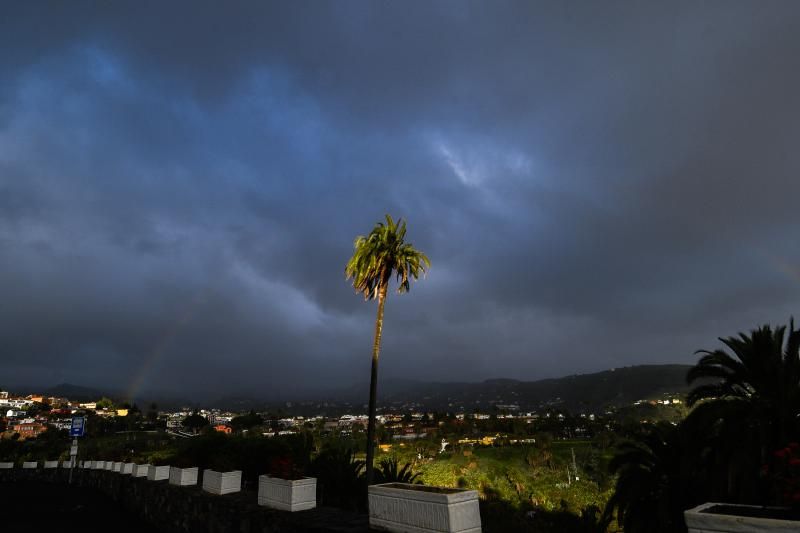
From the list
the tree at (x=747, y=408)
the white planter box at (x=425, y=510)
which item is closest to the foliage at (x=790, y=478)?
the white planter box at (x=425, y=510)

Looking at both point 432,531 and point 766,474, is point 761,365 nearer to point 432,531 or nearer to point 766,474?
point 766,474

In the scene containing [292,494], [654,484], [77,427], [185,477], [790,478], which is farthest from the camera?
[77,427]

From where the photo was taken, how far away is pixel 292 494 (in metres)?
11.4

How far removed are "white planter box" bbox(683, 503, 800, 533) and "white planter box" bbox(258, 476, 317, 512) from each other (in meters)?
8.53

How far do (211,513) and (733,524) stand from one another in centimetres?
1303

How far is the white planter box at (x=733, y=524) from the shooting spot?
15.5 feet

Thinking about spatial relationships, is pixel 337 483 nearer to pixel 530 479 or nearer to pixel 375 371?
pixel 375 371

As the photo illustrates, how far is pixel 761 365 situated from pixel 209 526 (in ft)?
55.0

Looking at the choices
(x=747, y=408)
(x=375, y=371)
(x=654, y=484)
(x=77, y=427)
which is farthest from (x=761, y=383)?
(x=77, y=427)

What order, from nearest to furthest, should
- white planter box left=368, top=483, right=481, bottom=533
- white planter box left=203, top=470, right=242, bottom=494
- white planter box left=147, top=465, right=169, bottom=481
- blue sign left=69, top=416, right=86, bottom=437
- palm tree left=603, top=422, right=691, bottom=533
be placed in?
1. white planter box left=368, top=483, right=481, bottom=533
2. white planter box left=203, top=470, right=242, bottom=494
3. palm tree left=603, top=422, right=691, bottom=533
4. white planter box left=147, top=465, right=169, bottom=481
5. blue sign left=69, top=416, right=86, bottom=437

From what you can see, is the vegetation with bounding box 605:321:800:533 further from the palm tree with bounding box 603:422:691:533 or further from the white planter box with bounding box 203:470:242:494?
the white planter box with bounding box 203:470:242:494

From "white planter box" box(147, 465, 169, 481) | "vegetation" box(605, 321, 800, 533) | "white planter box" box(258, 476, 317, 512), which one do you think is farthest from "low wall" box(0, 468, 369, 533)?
"vegetation" box(605, 321, 800, 533)

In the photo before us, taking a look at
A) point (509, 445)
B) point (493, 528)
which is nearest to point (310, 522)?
point (493, 528)

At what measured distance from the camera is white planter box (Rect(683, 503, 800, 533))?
15.5ft
